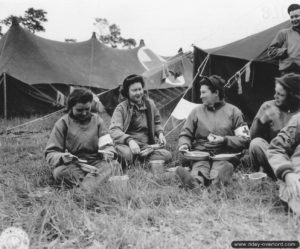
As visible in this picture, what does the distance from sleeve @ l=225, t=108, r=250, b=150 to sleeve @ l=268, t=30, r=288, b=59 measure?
141 centimetres

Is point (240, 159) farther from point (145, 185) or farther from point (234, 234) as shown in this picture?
point (234, 234)

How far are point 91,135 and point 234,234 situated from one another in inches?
71.8

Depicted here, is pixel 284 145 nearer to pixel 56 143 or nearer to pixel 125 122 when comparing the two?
pixel 56 143

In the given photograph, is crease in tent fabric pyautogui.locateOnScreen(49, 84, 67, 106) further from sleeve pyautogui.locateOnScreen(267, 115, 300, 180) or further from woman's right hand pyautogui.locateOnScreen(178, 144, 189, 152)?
sleeve pyautogui.locateOnScreen(267, 115, 300, 180)

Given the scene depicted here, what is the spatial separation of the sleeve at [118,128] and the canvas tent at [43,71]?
449 cm

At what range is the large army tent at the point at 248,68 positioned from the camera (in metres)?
5.69

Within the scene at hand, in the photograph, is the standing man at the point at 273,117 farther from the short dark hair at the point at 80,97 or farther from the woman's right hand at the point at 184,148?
the short dark hair at the point at 80,97

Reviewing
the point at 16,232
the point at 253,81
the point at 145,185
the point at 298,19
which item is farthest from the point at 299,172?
the point at 253,81

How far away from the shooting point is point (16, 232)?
2145 millimetres

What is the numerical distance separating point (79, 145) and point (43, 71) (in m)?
6.06

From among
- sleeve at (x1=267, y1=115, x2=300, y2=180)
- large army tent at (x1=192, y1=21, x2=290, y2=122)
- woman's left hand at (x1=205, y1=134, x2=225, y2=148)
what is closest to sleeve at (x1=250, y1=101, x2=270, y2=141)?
woman's left hand at (x1=205, y1=134, x2=225, y2=148)

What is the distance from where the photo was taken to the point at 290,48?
469 cm

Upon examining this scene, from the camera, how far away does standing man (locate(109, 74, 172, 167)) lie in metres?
4.09

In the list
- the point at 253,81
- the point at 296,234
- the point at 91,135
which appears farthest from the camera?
the point at 253,81
